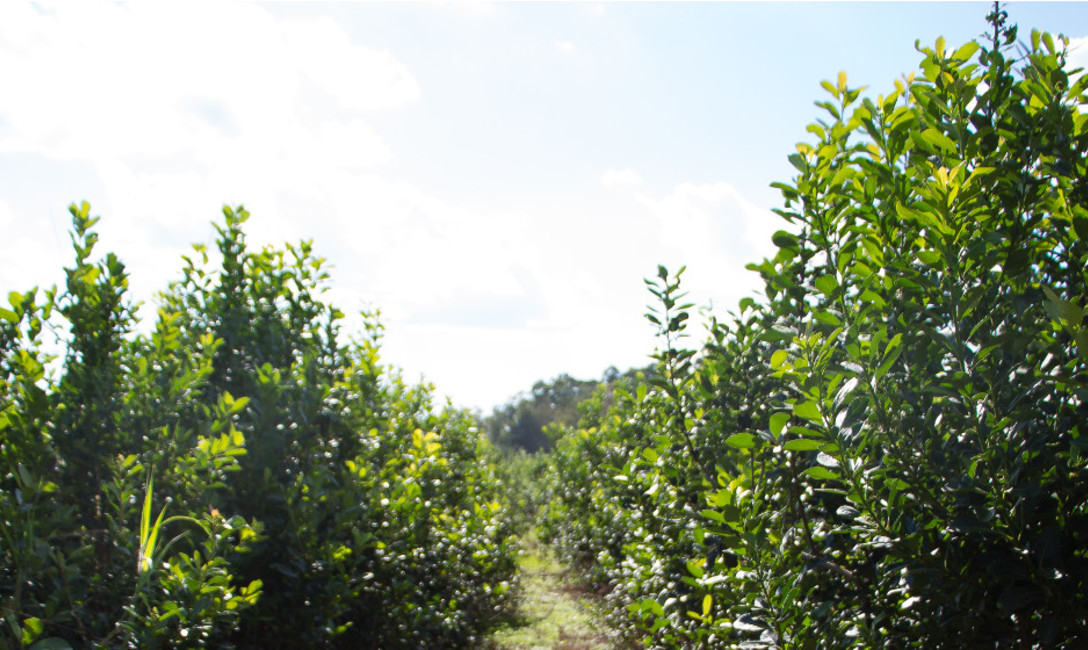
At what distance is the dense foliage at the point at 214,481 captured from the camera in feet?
9.29

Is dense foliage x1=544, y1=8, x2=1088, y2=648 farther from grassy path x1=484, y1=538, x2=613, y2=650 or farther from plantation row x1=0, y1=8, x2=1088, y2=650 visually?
grassy path x1=484, y1=538, x2=613, y2=650

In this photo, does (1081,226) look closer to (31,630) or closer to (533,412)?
(31,630)

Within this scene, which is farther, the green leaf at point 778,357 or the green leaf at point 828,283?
the green leaf at point 828,283

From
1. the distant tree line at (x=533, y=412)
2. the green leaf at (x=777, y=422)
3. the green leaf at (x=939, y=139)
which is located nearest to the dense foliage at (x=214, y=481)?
the green leaf at (x=777, y=422)

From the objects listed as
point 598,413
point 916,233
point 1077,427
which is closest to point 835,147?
point 916,233

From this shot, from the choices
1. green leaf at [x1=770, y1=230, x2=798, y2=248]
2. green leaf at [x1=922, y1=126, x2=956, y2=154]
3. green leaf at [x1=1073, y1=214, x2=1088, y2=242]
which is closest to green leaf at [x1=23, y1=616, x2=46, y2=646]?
green leaf at [x1=770, y1=230, x2=798, y2=248]

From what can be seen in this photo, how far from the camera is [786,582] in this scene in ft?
7.18

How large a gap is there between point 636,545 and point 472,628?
8.90 feet

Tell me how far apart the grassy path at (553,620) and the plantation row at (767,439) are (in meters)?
1.05

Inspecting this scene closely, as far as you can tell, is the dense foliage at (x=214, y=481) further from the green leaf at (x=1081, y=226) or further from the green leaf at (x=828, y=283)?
the green leaf at (x=1081, y=226)

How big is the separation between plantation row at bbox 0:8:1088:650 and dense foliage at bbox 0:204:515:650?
20mm

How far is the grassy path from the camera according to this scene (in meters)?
6.39

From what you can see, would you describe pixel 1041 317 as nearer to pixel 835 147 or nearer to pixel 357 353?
pixel 835 147

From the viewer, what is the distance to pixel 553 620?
7512 mm
